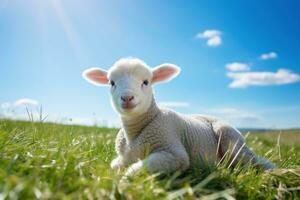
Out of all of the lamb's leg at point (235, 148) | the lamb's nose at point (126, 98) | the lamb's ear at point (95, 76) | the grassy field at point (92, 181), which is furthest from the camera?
the lamb's ear at point (95, 76)

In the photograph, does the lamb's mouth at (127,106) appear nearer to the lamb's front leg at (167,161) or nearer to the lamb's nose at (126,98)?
the lamb's nose at (126,98)

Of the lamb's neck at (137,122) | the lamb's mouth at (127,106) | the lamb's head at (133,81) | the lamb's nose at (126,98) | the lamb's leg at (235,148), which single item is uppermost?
the lamb's head at (133,81)

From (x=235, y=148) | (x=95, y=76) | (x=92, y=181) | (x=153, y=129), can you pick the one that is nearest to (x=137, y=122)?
(x=153, y=129)

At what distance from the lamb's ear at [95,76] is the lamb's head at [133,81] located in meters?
0.02

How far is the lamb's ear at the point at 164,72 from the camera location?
681cm

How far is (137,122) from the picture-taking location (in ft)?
20.6

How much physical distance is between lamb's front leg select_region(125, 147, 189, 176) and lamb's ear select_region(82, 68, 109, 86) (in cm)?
176

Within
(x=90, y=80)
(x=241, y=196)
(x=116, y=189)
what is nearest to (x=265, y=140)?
(x=90, y=80)

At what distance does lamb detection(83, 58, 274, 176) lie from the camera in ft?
19.1

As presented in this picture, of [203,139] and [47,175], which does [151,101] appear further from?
[47,175]

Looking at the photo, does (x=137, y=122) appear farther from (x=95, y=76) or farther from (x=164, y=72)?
(x=95, y=76)

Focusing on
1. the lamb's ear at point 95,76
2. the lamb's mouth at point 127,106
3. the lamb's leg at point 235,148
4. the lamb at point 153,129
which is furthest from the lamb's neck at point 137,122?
the lamb's leg at point 235,148

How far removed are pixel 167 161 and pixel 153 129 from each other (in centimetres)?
64

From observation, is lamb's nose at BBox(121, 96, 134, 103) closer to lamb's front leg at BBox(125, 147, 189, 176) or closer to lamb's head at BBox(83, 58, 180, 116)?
lamb's head at BBox(83, 58, 180, 116)
